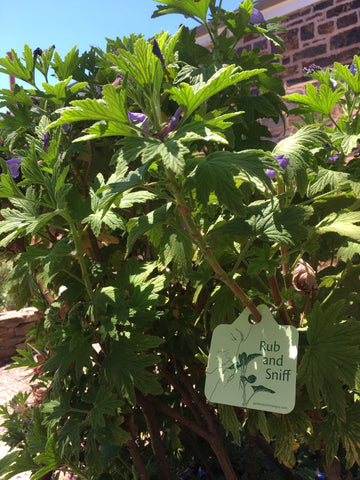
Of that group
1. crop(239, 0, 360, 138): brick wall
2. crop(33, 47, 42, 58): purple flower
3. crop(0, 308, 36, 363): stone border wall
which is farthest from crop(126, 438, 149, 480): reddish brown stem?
crop(0, 308, 36, 363): stone border wall

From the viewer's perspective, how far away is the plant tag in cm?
76

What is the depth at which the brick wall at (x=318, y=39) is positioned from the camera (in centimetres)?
473

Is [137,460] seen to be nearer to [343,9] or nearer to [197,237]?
[197,237]

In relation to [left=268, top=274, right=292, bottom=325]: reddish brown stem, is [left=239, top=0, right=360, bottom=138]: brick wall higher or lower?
higher

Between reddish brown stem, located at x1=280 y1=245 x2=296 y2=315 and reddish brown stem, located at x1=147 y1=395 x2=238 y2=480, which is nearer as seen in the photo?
reddish brown stem, located at x1=280 y1=245 x2=296 y2=315

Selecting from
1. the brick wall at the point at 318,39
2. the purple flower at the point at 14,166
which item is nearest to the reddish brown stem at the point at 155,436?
the purple flower at the point at 14,166

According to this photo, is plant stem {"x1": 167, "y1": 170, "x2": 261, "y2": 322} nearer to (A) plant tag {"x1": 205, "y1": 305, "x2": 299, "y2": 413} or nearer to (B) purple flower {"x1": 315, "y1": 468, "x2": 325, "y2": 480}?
(A) plant tag {"x1": 205, "y1": 305, "x2": 299, "y2": 413}

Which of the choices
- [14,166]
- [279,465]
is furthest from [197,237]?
[279,465]

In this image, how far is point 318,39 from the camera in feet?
16.4

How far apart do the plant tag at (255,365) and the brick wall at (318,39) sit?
4.16 meters

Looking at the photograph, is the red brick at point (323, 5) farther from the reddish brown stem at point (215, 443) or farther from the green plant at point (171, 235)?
the reddish brown stem at point (215, 443)

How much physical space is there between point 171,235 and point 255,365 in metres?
0.27

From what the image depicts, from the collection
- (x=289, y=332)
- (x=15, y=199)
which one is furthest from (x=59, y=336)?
(x=289, y=332)

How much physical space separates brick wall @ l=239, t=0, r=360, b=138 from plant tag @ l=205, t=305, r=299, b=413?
164 inches
